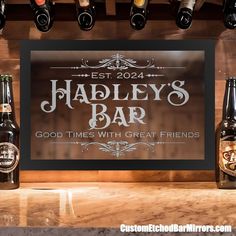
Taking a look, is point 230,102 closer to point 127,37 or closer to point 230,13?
point 230,13

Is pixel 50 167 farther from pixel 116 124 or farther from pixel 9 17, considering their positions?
pixel 9 17

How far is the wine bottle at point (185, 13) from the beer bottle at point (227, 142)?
28 centimetres

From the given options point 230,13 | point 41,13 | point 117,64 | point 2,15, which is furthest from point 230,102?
point 2,15

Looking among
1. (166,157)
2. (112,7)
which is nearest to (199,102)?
(166,157)

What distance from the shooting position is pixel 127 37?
1.71 meters

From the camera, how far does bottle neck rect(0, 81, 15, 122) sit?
157 centimetres

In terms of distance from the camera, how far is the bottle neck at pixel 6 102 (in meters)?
1.57

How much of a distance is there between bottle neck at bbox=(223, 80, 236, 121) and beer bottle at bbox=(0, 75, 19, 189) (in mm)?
742

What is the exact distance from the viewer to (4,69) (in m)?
1.71

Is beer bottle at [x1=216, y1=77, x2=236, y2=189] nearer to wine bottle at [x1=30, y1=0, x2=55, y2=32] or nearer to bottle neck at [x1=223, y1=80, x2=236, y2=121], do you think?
bottle neck at [x1=223, y1=80, x2=236, y2=121]

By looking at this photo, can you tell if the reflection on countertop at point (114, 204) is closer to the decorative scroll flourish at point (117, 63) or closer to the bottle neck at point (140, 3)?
the decorative scroll flourish at point (117, 63)

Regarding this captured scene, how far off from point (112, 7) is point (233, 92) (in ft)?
1.72

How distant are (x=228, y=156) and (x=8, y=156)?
0.74 metres

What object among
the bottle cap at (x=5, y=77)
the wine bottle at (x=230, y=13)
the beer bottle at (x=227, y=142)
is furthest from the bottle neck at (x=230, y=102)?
the bottle cap at (x=5, y=77)
